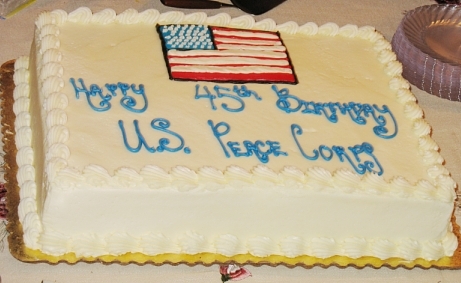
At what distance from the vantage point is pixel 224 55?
2.82 m

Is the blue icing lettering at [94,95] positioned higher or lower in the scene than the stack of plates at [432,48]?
higher

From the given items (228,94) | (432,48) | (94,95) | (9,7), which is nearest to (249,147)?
(228,94)

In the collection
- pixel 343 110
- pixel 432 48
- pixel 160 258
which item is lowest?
pixel 160 258

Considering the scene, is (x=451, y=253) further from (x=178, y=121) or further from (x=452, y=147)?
(x=178, y=121)

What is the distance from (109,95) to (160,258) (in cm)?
55

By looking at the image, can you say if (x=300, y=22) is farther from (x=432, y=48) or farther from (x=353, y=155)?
(x=353, y=155)

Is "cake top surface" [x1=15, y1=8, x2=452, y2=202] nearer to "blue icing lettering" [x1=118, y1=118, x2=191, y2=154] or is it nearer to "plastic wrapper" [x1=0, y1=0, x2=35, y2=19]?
"blue icing lettering" [x1=118, y1=118, x2=191, y2=154]

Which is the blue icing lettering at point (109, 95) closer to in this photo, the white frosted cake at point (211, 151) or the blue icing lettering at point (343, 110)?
the white frosted cake at point (211, 151)

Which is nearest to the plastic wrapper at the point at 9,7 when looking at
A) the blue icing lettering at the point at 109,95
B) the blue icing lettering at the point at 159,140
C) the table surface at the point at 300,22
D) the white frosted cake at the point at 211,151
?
the table surface at the point at 300,22

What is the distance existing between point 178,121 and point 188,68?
27 centimetres

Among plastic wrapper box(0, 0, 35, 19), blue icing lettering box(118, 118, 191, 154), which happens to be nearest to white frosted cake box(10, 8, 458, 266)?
blue icing lettering box(118, 118, 191, 154)

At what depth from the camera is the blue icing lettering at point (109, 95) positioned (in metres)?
2.54

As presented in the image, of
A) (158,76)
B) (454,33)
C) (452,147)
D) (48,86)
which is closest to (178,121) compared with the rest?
(158,76)

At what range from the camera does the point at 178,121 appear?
8.34 feet
